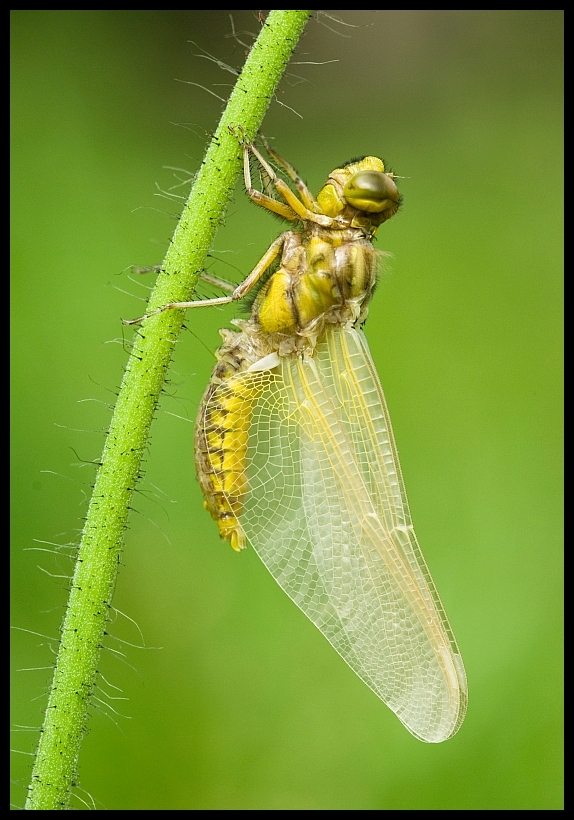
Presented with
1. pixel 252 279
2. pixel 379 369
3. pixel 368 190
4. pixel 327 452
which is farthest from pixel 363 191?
pixel 379 369

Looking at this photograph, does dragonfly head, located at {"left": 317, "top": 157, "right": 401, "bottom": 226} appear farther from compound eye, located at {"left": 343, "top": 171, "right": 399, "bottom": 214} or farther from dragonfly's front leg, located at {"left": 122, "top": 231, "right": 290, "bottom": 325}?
dragonfly's front leg, located at {"left": 122, "top": 231, "right": 290, "bottom": 325}

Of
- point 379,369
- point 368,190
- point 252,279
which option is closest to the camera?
point 252,279

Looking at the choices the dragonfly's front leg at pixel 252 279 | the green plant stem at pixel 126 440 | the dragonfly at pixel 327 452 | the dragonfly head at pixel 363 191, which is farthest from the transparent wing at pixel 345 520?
the green plant stem at pixel 126 440

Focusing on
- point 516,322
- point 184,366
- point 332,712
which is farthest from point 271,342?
point 516,322

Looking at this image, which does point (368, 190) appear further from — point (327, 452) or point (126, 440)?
point (126, 440)

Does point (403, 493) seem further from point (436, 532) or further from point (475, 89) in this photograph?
point (475, 89)

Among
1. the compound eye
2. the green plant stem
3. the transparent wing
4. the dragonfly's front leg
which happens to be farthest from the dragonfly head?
the green plant stem
